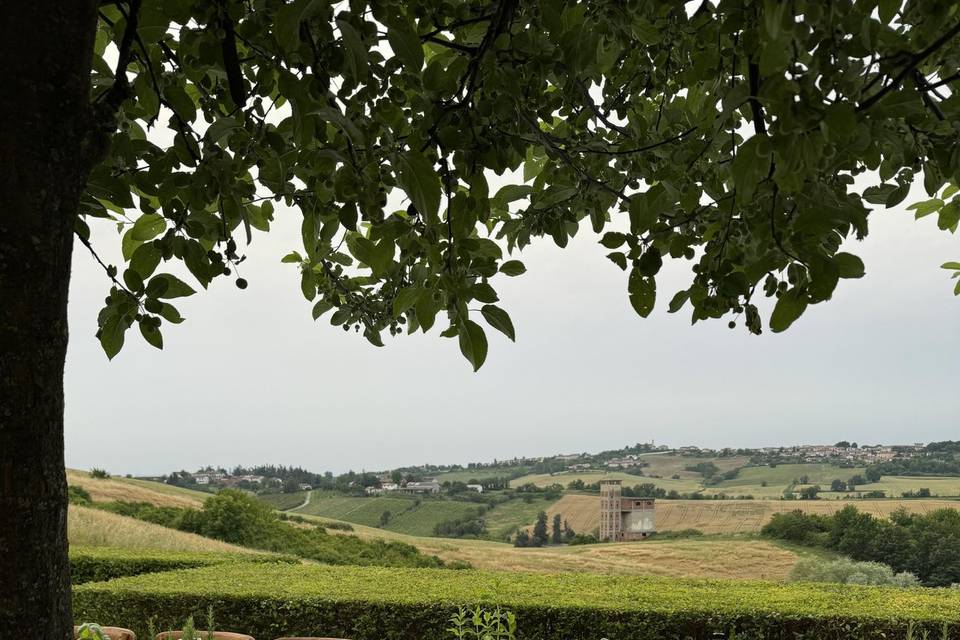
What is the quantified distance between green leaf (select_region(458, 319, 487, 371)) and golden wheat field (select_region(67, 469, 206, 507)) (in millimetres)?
23045

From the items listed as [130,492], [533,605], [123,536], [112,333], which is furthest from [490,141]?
[130,492]

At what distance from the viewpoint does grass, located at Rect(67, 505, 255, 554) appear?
16.0 meters

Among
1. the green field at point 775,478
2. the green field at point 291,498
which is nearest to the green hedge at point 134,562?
the green field at point 291,498

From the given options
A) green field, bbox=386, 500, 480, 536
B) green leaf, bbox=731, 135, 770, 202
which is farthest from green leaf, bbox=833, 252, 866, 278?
green field, bbox=386, 500, 480, 536

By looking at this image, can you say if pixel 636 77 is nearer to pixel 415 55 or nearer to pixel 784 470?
pixel 415 55

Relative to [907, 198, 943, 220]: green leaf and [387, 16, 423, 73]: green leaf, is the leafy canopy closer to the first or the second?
[387, 16, 423, 73]: green leaf

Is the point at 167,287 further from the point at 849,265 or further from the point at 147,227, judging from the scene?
the point at 849,265

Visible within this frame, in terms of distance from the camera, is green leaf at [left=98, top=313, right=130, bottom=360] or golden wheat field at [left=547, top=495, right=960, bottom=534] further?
golden wheat field at [left=547, top=495, right=960, bottom=534]

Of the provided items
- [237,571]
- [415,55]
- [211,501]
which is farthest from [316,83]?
[211,501]

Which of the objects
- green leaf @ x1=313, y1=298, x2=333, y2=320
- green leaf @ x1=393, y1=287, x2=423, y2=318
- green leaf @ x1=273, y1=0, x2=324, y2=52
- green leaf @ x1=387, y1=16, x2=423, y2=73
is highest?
green leaf @ x1=387, y1=16, x2=423, y2=73

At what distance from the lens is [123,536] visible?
644 inches

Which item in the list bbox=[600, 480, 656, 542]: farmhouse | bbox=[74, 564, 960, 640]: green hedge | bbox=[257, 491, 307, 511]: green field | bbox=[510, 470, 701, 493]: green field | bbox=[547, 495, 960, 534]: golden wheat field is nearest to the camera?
bbox=[74, 564, 960, 640]: green hedge

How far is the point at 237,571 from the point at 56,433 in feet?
28.0

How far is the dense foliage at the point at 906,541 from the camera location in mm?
17641
